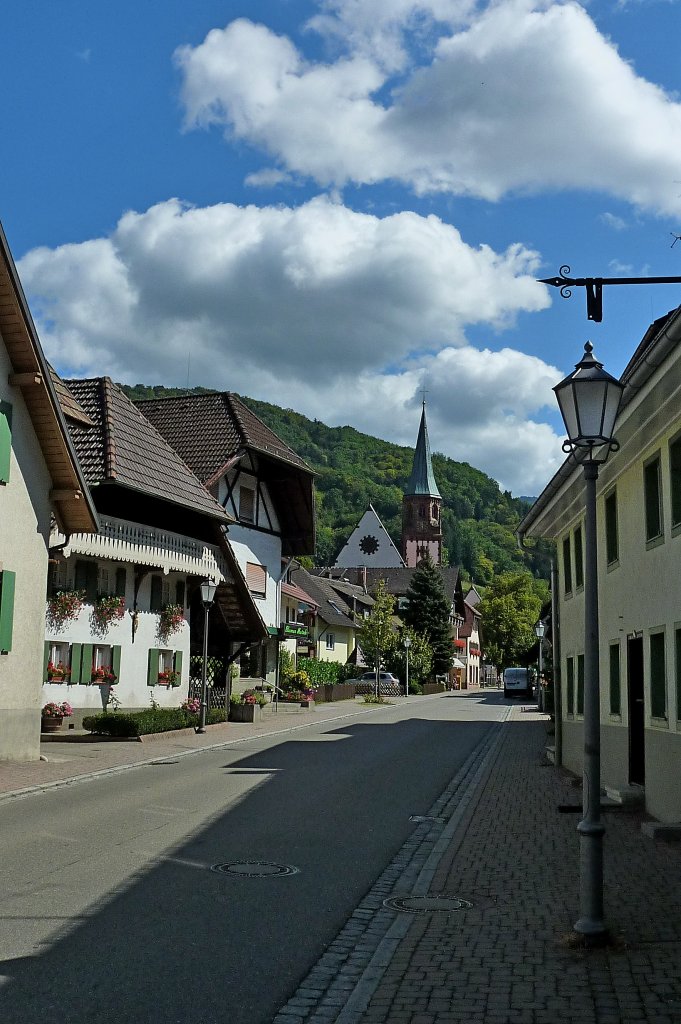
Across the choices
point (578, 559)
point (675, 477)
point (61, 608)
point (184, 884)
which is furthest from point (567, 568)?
point (184, 884)

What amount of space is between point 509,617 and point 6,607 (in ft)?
324

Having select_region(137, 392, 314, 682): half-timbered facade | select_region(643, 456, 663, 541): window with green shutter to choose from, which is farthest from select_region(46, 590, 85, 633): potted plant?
select_region(643, 456, 663, 541): window with green shutter

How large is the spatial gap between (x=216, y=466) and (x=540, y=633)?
47.5 feet

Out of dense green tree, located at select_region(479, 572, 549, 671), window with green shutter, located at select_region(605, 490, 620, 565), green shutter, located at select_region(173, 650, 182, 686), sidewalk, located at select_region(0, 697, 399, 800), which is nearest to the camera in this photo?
window with green shutter, located at select_region(605, 490, 620, 565)

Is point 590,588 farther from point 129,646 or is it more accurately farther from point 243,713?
point 243,713

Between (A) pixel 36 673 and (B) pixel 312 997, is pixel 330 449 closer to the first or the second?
(A) pixel 36 673

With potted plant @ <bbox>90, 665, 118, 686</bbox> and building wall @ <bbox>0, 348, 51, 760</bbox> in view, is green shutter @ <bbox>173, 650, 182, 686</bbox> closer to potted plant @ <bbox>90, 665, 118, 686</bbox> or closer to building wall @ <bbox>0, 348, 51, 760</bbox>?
potted plant @ <bbox>90, 665, 118, 686</bbox>

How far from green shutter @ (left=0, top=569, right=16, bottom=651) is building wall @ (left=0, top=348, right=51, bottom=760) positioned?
0.24 meters

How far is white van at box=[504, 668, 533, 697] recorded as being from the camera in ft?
224

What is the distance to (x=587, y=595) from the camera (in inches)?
304

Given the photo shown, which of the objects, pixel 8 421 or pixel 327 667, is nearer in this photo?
pixel 8 421

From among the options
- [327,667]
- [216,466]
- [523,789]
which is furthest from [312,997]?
[327,667]

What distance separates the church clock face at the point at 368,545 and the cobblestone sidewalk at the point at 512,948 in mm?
111545

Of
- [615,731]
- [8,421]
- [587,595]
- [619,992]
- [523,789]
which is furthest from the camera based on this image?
[8,421]
